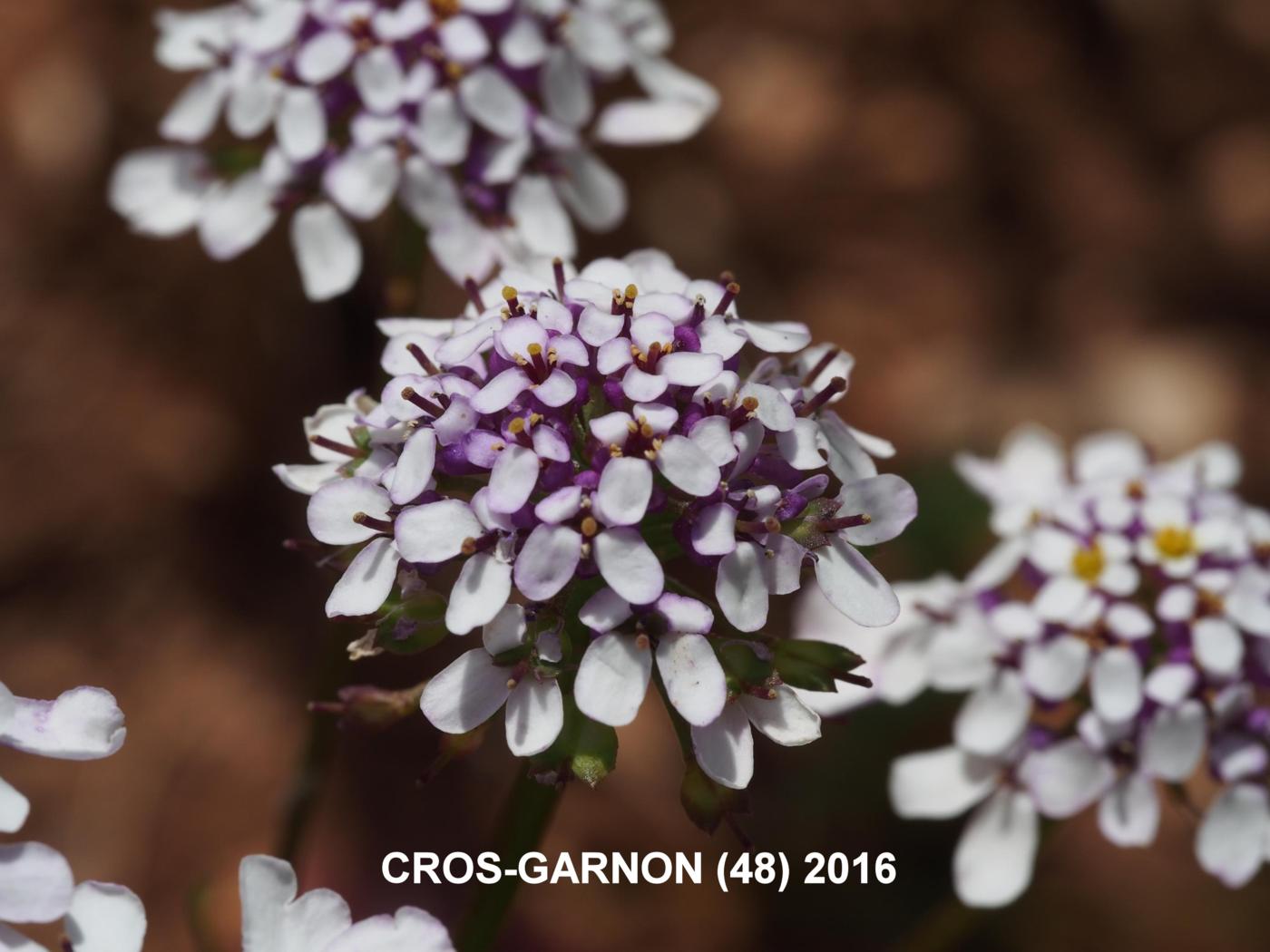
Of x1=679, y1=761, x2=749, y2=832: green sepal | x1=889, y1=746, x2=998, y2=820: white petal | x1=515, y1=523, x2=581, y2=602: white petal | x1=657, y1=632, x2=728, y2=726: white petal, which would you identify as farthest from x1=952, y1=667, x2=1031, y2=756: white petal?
x1=515, y1=523, x2=581, y2=602: white petal

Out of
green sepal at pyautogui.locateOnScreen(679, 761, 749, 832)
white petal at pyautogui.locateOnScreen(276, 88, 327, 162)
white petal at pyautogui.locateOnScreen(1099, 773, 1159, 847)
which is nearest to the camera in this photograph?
green sepal at pyautogui.locateOnScreen(679, 761, 749, 832)

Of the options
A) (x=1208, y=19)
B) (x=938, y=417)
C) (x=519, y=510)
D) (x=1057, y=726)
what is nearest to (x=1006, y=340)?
(x=938, y=417)

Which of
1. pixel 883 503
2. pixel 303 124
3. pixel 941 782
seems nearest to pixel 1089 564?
pixel 941 782

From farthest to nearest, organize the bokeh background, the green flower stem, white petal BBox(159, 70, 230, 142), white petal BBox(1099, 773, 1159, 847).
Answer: the bokeh background
white petal BBox(159, 70, 230, 142)
white petal BBox(1099, 773, 1159, 847)
the green flower stem

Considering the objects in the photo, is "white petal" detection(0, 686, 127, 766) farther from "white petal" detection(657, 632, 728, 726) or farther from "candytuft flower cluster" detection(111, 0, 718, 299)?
"candytuft flower cluster" detection(111, 0, 718, 299)

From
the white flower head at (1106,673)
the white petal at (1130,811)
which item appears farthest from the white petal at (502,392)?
the white petal at (1130,811)

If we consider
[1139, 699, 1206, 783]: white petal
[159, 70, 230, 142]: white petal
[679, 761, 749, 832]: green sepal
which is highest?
[159, 70, 230, 142]: white petal

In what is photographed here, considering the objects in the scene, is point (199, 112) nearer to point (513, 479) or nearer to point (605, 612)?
point (513, 479)
